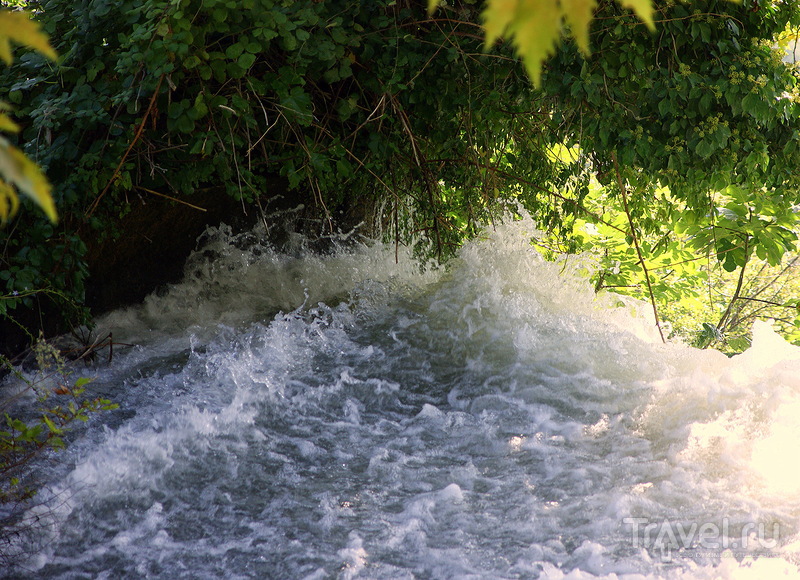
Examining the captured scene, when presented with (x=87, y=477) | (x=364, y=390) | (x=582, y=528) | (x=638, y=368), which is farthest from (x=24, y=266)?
(x=638, y=368)

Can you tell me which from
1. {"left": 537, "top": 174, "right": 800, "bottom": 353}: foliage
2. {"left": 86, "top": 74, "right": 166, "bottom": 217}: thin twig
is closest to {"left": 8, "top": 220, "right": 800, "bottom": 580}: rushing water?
{"left": 537, "top": 174, "right": 800, "bottom": 353}: foliage

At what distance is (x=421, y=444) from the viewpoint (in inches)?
117

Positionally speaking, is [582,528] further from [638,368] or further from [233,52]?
[233,52]

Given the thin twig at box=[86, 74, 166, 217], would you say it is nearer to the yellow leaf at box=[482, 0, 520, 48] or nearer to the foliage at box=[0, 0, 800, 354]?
the foliage at box=[0, 0, 800, 354]

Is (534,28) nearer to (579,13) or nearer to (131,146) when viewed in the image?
(579,13)

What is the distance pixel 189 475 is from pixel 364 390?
Answer: 99 centimetres

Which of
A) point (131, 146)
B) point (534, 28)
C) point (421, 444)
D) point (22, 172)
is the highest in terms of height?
point (534, 28)

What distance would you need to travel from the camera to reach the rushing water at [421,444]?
7.38 ft

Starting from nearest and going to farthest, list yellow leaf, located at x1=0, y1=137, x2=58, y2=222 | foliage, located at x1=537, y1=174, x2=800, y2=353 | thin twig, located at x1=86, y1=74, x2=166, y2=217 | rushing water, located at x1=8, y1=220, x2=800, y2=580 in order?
yellow leaf, located at x1=0, y1=137, x2=58, y2=222 → rushing water, located at x1=8, y1=220, x2=800, y2=580 → thin twig, located at x1=86, y1=74, x2=166, y2=217 → foliage, located at x1=537, y1=174, x2=800, y2=353

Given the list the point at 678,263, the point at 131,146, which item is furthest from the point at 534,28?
the point at 678,263

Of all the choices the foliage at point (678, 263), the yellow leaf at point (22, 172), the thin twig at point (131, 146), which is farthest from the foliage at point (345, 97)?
the yellow leaf at point (22, 172)

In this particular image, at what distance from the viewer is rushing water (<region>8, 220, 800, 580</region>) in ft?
7.38

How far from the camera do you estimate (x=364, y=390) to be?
11.3 ft

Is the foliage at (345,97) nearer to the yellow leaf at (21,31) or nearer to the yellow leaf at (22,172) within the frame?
the yellow leaf at (21,31)
